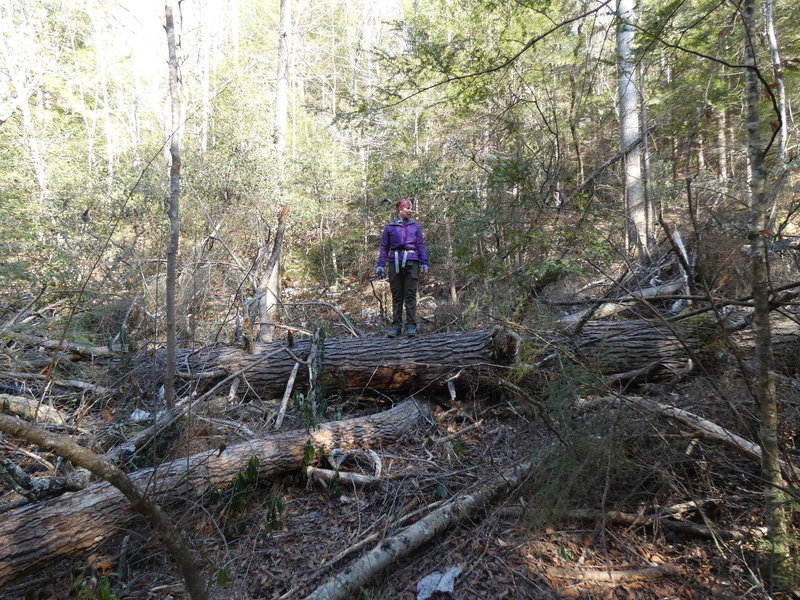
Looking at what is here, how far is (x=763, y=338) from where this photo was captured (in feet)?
5.96

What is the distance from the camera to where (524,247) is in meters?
5.39

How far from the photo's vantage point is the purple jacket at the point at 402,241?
5.67 meters

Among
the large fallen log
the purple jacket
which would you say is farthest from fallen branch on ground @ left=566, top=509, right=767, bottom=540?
the purple jacket

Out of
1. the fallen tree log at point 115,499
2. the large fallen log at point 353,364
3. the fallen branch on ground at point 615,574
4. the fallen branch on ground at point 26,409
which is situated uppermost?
the large fallen log at point 353,364

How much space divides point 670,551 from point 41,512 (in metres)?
3.97

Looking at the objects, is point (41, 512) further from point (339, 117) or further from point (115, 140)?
point (115, 140)

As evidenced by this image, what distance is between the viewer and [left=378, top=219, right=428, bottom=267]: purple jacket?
5.67 metres

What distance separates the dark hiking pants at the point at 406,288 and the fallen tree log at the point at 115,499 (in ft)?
6.68

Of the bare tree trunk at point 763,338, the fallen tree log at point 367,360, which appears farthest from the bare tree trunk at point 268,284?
the bare tree trunk at point 763,338

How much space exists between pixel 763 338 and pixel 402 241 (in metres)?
4.27

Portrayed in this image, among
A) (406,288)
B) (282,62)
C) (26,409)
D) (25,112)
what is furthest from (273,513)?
(25,112)

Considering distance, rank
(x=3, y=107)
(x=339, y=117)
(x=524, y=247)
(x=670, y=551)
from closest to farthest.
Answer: (x=670, y=551)
(x=339, y=117)
(x=524, y=247)
(x=3, y=107)

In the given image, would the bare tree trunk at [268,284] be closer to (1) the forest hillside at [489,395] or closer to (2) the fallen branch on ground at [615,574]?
(1) the forest hillside at [489,395]

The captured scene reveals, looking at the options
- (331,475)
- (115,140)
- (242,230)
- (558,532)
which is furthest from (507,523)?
(115,140)
